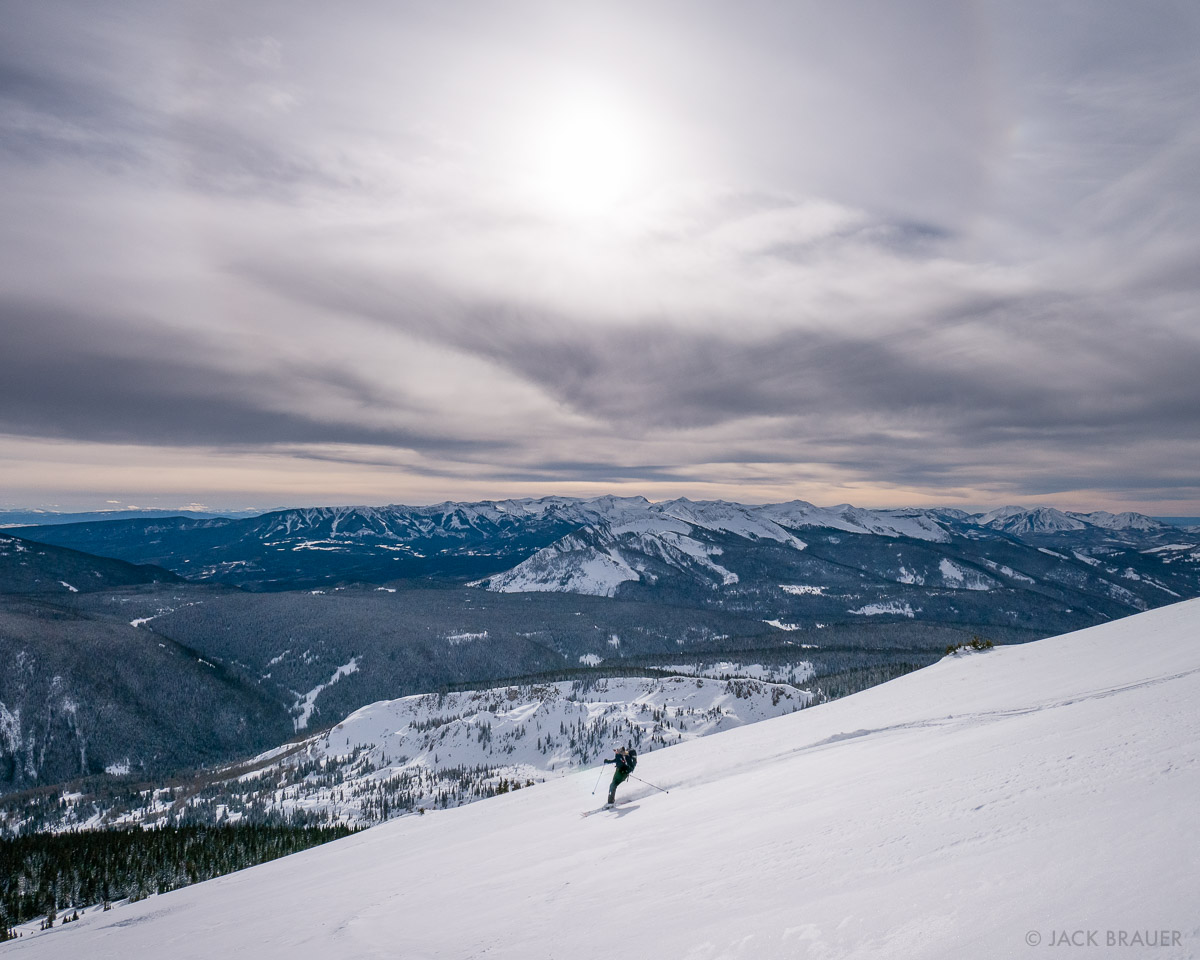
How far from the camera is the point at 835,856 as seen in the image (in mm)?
7777

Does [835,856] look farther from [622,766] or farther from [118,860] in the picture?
[118,860]

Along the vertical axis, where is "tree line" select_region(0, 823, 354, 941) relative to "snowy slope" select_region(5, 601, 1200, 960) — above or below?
below

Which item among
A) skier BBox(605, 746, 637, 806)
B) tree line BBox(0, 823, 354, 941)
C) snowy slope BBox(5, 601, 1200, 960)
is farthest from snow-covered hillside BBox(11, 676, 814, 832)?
skier BBox(605, 746, 637, 806)

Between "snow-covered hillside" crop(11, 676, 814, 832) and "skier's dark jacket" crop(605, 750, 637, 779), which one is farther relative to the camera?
"snow-covered hillside" crop(11, 676, 814, 832)

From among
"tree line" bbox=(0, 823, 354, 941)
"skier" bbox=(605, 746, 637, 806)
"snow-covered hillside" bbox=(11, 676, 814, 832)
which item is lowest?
"snow-covered hillside" bbox=(11, 676, 814, 832)

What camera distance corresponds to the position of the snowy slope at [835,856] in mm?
5398

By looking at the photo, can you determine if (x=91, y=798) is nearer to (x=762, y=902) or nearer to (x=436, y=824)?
(x=436, y=824)

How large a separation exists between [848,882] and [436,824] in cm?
1863

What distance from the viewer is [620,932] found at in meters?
7.56

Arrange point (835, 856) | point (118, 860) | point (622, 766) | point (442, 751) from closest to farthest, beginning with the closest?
point (835, 856), point (622, 766), point (118, 860), point (442, 751)

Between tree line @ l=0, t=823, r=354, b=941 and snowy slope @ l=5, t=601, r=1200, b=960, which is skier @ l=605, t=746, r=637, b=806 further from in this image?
tree line @ l=0, t=823, r=354, b=941

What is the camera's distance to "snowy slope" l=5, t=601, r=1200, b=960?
5398 millimetres

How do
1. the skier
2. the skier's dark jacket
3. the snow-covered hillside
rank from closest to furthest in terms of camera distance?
the skier, the skier's dark jacket, the snow-covered hillside

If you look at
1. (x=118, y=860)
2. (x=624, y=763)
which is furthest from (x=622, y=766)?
(x=118, y=860)
